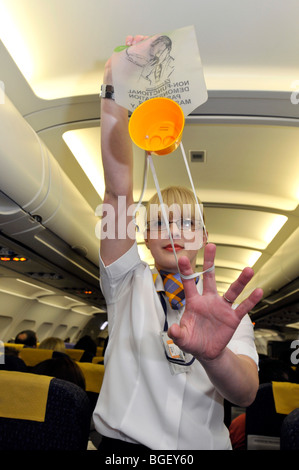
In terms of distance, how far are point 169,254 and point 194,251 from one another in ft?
0.38

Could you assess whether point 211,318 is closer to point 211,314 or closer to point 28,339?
point 211,314

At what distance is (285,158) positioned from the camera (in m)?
3.85

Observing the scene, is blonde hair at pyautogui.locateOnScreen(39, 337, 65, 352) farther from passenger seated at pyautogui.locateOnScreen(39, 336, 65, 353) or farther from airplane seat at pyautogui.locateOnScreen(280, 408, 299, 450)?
airplane seat at pyautogui.locateOnScreen(280, 408, 299, 450)

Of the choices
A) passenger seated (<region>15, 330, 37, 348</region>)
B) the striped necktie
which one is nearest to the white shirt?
the striped necktie

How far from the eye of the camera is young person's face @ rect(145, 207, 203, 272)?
1480 mm

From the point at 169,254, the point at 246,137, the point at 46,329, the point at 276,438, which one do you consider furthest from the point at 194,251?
the point at 46,329

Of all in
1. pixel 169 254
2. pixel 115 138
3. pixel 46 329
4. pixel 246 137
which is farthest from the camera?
pixel 46 329

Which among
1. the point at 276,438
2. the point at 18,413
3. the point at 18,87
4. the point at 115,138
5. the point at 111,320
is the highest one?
the point at 18,87

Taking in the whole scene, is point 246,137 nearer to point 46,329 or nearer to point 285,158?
point 285,158

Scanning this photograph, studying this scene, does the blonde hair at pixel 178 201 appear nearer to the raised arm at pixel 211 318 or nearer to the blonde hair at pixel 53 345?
the raised arm at pixel 211 318

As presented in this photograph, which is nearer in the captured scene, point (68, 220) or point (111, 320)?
point (111, 320)

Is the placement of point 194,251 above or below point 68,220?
below

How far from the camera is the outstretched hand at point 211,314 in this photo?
1029 millimetres

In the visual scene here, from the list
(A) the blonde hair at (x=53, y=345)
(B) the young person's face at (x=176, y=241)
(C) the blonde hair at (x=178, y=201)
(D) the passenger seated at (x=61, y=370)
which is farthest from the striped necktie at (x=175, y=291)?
(A) the blonde hair at (x=53, y=345)
